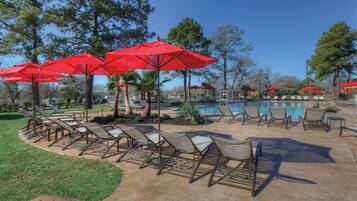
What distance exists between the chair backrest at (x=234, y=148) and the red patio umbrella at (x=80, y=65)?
328 cm

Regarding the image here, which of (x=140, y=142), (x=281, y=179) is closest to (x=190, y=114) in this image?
(x=140, y=142)

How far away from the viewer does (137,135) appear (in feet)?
12.3

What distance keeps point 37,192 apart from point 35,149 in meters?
2.33

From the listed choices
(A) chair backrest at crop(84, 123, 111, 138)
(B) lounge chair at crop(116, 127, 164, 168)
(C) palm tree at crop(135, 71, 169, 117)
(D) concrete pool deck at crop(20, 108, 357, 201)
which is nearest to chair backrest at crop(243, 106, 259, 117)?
(D) concrete pool deck at crop(20, 108, 357, 201)

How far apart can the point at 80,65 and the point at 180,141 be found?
157 inches

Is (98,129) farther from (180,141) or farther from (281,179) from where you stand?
(281,179)

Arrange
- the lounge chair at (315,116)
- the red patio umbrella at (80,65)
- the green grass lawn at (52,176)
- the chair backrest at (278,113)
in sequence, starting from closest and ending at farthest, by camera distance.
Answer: the green grass lawn at (52,176) < the red patio umbrella at (80,65) < the lounge chair at (315,116) < the chair backrest at (278,113)

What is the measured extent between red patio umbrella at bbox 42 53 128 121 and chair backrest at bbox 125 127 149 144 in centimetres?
185

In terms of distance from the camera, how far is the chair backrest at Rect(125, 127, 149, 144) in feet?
11.9

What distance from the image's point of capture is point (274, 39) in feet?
86.3

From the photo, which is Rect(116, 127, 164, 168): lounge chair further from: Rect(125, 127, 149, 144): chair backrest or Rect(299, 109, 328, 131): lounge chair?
Rect(299, 109, 328, 131): lounge chair

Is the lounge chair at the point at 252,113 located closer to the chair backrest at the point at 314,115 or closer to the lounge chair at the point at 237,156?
the chair backrest at the point at 314,115

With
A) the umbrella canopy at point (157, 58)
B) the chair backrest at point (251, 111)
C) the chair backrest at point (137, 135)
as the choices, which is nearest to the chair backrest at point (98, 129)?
the chair backrest at point (137, 135)

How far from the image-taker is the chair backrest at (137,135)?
3.63 meters
